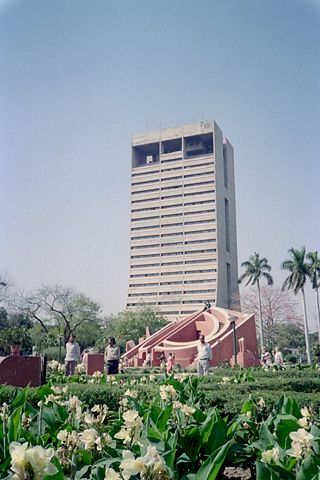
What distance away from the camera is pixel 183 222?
83.8 metres

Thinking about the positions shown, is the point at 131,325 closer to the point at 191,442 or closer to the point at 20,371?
the point at 20,371

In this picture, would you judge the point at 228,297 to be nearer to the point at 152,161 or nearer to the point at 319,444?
the point at 152,161

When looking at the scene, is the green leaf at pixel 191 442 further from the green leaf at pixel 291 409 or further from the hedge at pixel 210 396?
the hedge at pixel 210 396

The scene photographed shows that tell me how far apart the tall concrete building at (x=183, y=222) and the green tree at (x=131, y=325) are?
83.0 feet

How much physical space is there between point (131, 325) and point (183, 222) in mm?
37176

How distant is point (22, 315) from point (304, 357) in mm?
29259

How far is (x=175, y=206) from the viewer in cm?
8506

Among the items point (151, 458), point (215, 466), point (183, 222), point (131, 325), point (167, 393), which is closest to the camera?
point (151, 458)

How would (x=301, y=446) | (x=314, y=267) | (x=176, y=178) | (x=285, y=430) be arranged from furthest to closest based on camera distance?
1. (x=176, y=178)
2. (x=314, y=267)
3. (x=285, y=430)
4. (x=301, y=446)

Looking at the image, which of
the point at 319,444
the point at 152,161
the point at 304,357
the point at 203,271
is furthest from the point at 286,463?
the point at 152,161

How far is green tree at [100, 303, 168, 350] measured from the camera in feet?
158

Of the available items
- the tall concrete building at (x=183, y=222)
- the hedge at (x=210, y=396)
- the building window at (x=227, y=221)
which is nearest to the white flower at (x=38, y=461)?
the hedge at (x=210, y=396)

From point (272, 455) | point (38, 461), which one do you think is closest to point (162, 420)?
point (272, 455)

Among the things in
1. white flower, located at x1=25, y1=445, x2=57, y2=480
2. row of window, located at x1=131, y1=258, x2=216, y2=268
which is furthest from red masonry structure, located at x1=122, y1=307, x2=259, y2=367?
row of window, located at x1=131, y1=258, x2=216, y2=268
